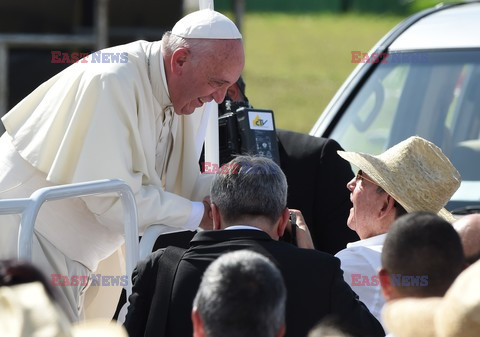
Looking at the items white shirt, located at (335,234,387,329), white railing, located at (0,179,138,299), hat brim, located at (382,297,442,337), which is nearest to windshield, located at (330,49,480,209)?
white shirt, located at (335,234,387,329)

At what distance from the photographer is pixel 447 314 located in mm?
2385

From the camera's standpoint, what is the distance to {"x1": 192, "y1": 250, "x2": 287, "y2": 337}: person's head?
2.52 metres

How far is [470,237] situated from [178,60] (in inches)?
64.7

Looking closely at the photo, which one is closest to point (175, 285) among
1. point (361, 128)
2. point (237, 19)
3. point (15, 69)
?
point (361, 128)

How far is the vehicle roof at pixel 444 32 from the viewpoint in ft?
20.6

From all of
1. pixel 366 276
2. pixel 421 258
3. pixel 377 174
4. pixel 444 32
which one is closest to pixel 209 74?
pixel 377 174

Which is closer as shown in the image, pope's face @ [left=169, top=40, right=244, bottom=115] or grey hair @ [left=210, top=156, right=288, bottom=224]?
→ grey hair @ [left=210, top=156, right=288, bottom=224]

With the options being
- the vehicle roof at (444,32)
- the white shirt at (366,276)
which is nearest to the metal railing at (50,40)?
the vehicle roof at (444,32)

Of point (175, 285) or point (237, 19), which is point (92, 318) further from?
point (237, 19)

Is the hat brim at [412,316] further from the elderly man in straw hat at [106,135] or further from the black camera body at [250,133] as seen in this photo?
the black camera body at [250,133]

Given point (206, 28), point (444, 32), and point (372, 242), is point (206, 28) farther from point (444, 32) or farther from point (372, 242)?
point (444, 32)

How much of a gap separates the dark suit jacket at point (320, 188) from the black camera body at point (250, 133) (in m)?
0.24

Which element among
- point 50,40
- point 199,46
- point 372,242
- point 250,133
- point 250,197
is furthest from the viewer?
point 50,40

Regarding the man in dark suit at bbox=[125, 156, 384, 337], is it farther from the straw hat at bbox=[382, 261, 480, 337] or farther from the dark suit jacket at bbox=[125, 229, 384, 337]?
the straw hat at bbox=[382, 261, 480, 337]
